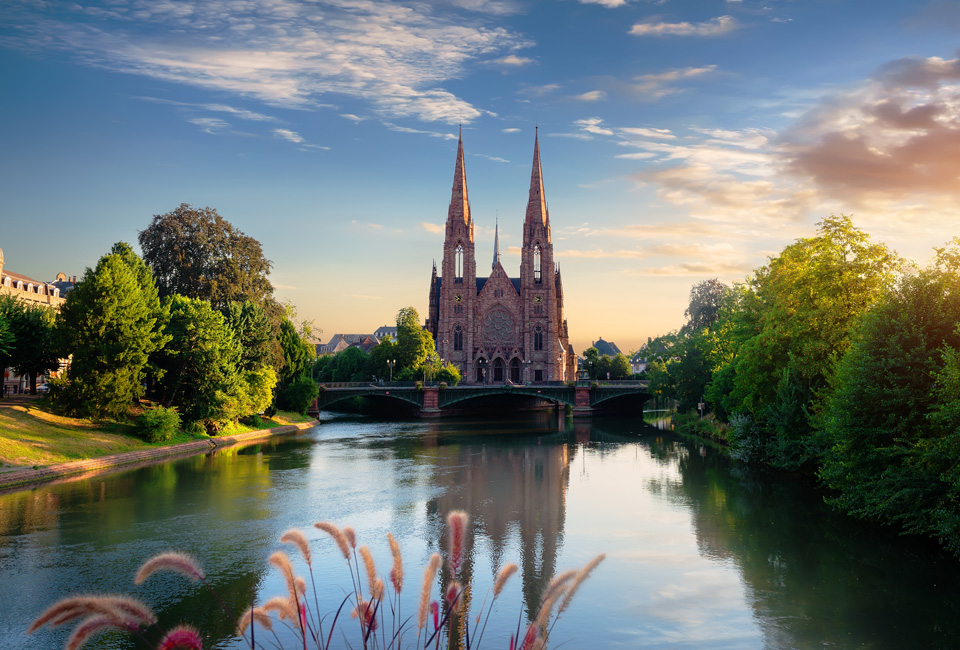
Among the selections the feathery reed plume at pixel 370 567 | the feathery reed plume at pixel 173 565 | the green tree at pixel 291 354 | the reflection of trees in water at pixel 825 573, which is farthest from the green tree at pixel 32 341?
the feathery reed plume at pixel 370 567

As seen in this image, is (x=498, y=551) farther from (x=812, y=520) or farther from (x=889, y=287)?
(x=889, y=287)

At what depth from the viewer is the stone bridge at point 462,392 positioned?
8188 cm

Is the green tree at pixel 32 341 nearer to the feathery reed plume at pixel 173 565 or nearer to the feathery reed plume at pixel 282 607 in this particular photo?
the feathery reed plume at pixel 173 565

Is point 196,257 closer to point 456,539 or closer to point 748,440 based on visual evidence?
point 748,440

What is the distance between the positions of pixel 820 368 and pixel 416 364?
64582 mm

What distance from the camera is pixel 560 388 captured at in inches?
3484

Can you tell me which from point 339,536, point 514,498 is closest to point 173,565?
point 339,536

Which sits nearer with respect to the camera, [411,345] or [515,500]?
[515,500]

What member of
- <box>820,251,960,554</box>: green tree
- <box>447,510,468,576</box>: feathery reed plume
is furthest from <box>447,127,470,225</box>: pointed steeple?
<box>447,510,468,576</box>: feathery reed plume

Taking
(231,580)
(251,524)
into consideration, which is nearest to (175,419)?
(251,524)

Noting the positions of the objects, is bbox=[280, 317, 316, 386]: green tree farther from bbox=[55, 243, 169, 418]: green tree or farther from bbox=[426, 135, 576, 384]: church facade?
bbox=[426, 135, 576, 384]: church facade

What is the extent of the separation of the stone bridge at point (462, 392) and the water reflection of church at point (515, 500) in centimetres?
3082

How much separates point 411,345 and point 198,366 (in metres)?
45.7

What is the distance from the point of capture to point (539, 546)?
905 inches
